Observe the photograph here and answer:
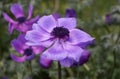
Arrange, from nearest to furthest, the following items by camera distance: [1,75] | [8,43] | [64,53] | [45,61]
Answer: [64,53]
[45,61]
[1,75]
[8,43]

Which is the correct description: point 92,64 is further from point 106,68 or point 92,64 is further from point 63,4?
point 63,4

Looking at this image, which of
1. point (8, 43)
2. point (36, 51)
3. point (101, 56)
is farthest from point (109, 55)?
point (36, 51)

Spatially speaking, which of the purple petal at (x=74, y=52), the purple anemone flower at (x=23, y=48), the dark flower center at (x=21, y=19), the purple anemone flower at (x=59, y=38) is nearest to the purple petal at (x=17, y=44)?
the purple anemone flower at (x=23, y=48)

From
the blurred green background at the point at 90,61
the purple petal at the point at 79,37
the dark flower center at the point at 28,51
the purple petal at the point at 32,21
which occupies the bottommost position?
the blurred green background at the point at 90,61

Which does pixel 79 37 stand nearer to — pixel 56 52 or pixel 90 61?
pixel 56 52

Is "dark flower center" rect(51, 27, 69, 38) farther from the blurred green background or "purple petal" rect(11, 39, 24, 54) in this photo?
the blurred green background

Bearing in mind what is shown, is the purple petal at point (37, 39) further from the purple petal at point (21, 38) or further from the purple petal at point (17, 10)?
the purple petal at point (17, 10)

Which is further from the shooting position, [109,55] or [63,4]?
[63,4]

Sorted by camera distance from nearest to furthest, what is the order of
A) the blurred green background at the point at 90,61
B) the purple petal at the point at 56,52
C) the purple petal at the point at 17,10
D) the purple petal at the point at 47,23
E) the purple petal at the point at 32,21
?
the purple petal at the point at 56,52, the purple petal at the point at 47,23, the purple petal at the point at 32,21, the purple petal at the point at 17,10, the blurred green background at the point at 90,61
